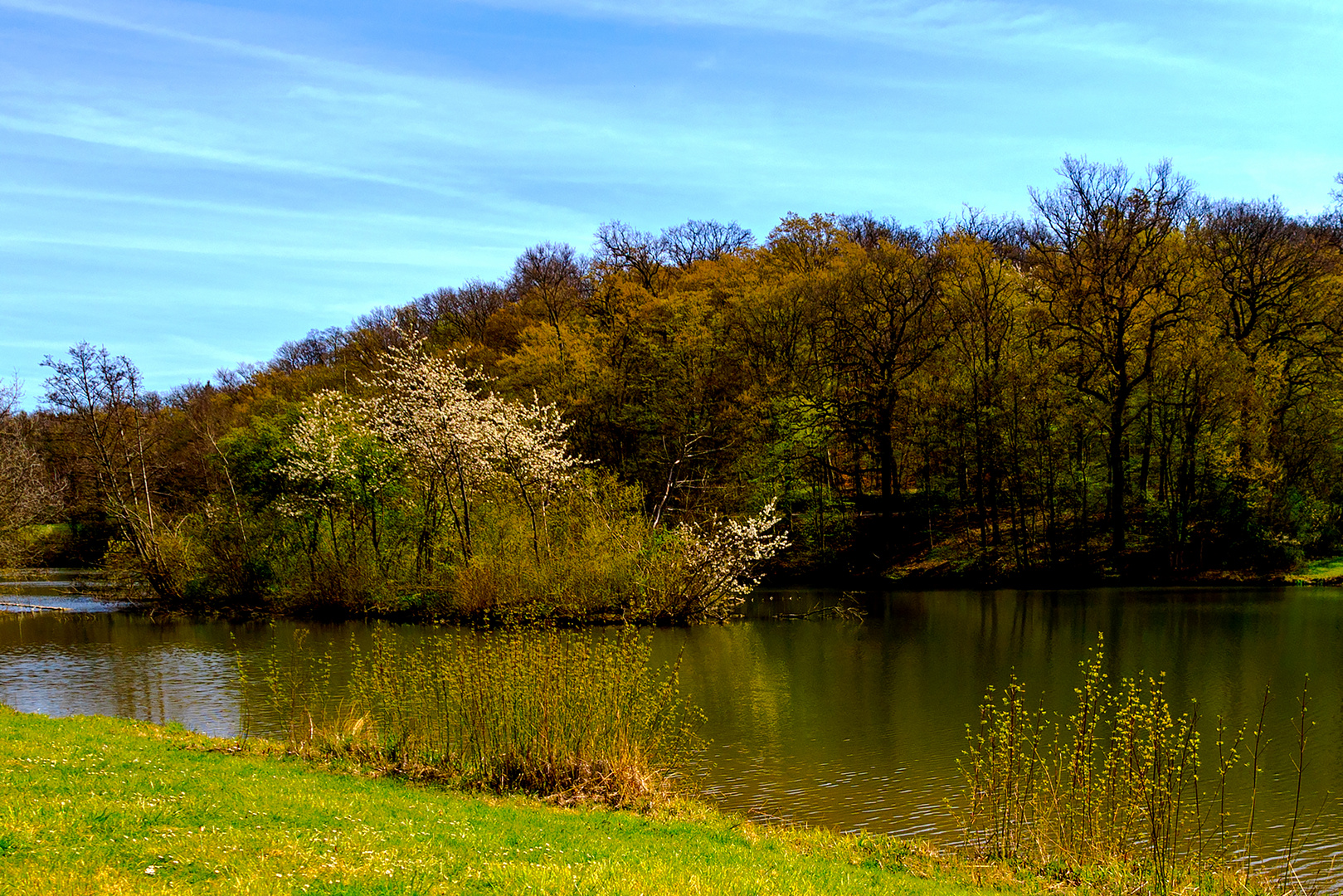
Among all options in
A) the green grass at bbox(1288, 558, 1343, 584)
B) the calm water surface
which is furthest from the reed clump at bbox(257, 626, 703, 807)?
the green grass at bbox(1288, 558, 1343, 584)

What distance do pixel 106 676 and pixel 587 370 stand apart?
1094 inches


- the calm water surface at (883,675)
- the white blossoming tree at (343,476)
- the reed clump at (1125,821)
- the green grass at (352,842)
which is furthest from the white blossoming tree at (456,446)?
the reed clump at (1125,821)

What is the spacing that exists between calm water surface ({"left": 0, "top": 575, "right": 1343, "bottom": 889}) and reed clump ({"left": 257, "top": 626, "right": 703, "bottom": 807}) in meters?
1.47

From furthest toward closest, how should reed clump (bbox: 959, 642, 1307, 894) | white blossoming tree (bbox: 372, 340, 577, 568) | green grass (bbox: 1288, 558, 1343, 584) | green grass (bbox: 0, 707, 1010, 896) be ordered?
green grass (bbox: 1288, 558, 1343, 584)
white blossoming tree (bbox: 372, 340, 577, 568)
reed clump (bbox: 959, 642, 1307, 894)
green grass (bbox: 0, 707, 1010, 896)

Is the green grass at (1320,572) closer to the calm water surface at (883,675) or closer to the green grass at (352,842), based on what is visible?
the calm water surface at (883,675)

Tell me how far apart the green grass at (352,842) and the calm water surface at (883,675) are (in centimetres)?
245

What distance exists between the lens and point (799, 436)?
44.8m

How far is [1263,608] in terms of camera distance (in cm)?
2938

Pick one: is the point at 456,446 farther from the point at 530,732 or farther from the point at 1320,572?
the point at 1320,572

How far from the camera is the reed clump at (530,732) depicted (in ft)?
36.1

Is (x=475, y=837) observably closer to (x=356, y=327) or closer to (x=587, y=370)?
(x=587, y=370)

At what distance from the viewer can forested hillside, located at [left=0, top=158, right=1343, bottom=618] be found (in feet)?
101

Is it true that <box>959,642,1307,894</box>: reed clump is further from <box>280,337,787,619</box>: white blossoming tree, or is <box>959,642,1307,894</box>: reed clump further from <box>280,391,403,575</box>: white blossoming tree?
<box>280,391,403,575</box>: white blossoming tree

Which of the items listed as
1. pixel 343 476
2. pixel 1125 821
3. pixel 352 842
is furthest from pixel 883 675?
pixel 343 476
